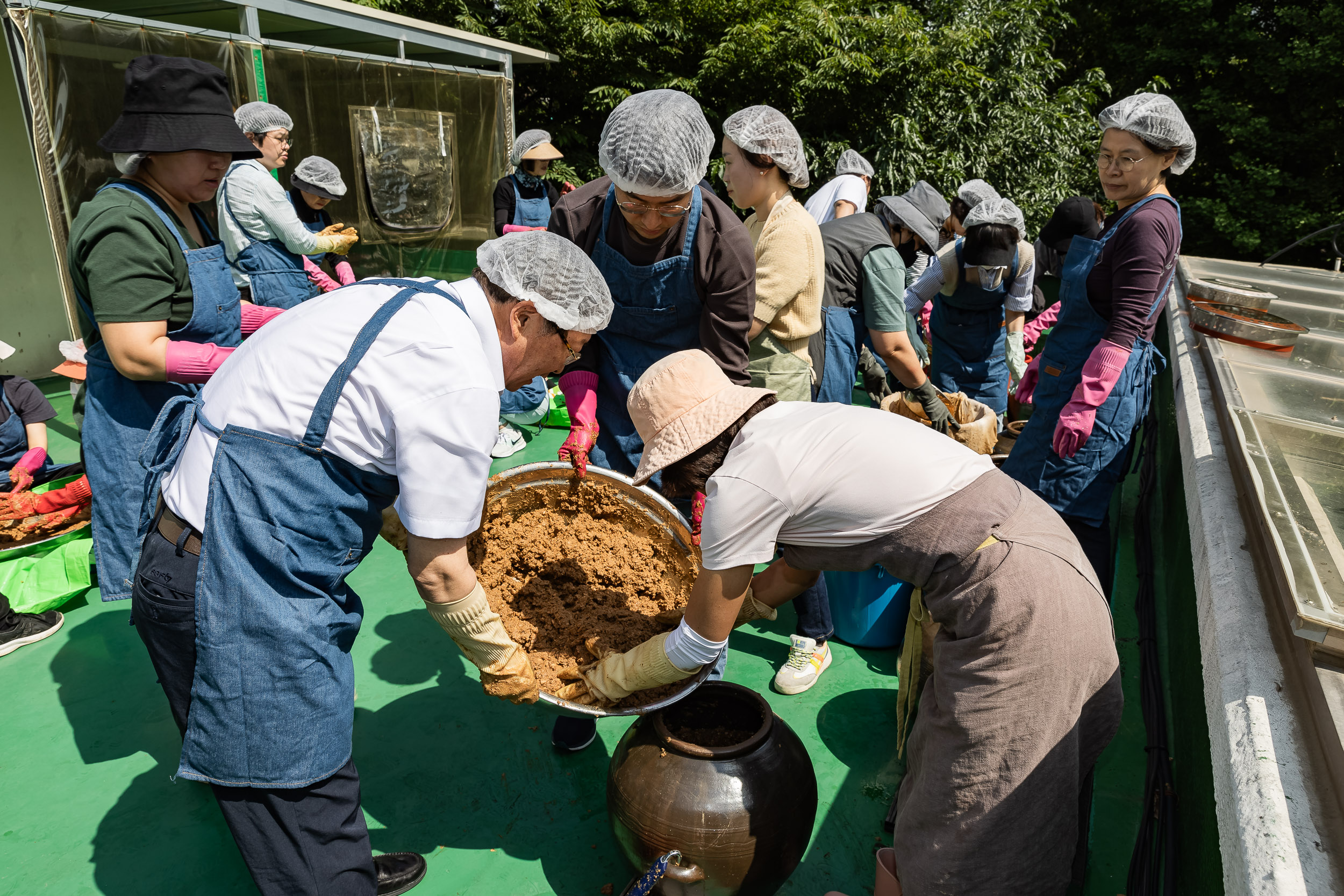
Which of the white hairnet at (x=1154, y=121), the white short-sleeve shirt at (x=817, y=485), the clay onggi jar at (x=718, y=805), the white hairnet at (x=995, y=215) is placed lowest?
the clay onggi jar at (x=718, y=805)

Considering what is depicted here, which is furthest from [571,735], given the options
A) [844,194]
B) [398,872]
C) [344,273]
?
[344,273]

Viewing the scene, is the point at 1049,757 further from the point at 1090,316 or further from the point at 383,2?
the point at 383,2

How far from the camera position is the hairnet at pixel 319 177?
4.86 meters

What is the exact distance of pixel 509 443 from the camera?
5133 millimetres

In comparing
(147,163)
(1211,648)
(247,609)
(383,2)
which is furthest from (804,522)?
(383,2)

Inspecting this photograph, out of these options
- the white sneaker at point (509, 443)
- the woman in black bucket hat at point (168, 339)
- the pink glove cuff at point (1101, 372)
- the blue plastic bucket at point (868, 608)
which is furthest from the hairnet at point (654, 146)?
the white sneaker at point (509, 443)

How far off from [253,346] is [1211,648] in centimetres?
192

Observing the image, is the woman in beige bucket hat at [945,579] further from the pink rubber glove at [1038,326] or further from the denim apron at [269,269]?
the pink rubber glove at [1038,326]

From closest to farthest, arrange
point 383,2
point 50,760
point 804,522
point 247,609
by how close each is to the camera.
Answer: point 247,609
point 804,522
point 50,760
point 383,2

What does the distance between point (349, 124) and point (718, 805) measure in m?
7.03

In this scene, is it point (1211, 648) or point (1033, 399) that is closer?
point (1211, 648)

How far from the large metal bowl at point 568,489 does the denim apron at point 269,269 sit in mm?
2514

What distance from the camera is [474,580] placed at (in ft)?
5.35

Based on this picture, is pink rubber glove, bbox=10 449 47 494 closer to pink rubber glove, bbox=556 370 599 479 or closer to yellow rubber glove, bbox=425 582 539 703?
pink rubber glove, bbox=556 370 599 479
